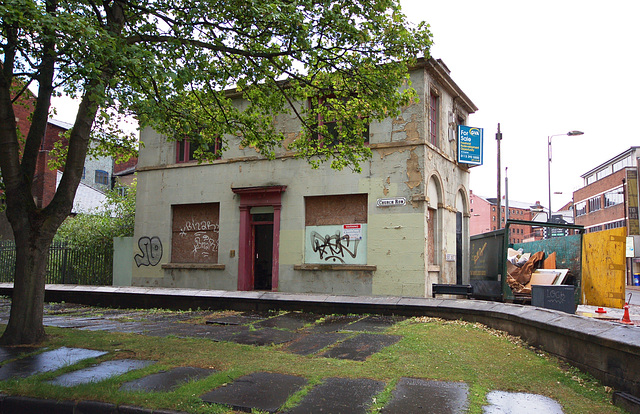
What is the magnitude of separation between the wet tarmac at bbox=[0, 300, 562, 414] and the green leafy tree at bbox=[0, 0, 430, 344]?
1.80 meters

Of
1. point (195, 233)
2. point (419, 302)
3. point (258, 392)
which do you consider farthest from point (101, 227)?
point (258, 392)

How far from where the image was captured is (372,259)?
606 inches

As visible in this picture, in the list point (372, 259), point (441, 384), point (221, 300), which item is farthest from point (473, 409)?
point (372, 259)

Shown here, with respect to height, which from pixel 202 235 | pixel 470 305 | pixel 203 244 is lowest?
pixel 470 305

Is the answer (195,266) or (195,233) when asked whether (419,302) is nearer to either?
(195,266)

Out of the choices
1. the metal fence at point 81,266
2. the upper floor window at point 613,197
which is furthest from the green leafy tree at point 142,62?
the upper floor window at point 613,197

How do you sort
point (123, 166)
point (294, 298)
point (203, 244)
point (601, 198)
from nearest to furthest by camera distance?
point (294, 298)
point (203, 244)
point (123, 166)
point (601, 198)

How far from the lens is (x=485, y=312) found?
27.3 ft

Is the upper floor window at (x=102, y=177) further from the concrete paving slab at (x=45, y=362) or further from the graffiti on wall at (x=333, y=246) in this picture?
the concrete paving slab at (x=45, y=362)

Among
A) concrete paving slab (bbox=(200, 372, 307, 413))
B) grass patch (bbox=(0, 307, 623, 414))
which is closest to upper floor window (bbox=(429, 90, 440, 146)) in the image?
grass patch (bbox=(0, 307, 623, 414))

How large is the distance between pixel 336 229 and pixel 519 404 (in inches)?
468

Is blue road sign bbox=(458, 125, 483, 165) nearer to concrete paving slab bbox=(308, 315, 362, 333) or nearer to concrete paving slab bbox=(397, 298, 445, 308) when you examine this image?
concrete paving slab bbox=(397, 298, 445, 308)

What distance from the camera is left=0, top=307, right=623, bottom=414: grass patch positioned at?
445 cm

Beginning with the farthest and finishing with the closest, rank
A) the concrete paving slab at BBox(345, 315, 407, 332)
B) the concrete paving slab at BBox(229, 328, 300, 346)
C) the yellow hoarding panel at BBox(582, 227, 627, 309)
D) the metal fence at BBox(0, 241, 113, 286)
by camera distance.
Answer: the metal fence at BBox(0, 241, 113, 286) → the yellow hoarding panel at BBox(582, 227, 627, 309) → the concrete paving slab at BBox(345, 315, 407, 332) → the concrete paving slab at BBox(229, 328, 300, 346)
